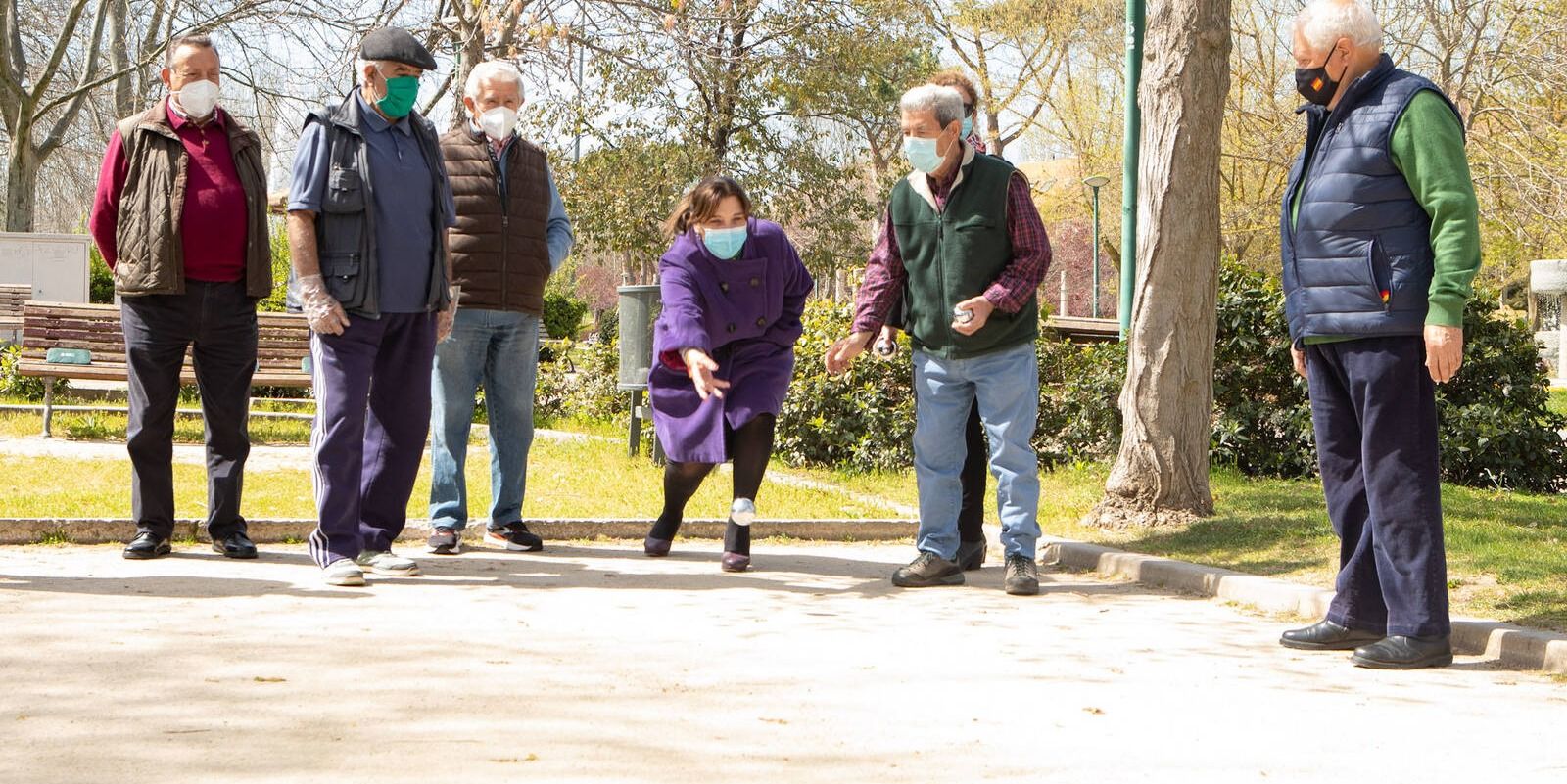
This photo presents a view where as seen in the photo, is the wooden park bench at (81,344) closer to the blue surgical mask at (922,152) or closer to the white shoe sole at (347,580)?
the white shoe sole at (347,580)

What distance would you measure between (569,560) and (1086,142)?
33.8m

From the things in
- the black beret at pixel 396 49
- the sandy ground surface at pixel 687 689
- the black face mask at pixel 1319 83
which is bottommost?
the sandy ground surface at pixel 687 689

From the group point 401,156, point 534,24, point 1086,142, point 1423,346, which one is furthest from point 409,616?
point 1086,142

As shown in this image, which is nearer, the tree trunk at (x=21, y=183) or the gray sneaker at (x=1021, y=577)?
the gray sneaker at (x=1021, y=577)

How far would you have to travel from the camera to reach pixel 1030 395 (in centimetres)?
641

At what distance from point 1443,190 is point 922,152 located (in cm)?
210

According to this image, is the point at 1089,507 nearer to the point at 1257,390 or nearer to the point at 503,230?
the point at 1257,390

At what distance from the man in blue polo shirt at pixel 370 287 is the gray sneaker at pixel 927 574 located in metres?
1.98

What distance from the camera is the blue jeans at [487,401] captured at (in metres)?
6.91

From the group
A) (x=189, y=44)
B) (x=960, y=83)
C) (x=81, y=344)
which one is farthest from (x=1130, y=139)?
(x=81, y=344)

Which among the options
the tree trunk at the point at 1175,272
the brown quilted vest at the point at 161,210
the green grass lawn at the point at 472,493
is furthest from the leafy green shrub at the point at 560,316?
the brown quilted vest at the point at 161,210

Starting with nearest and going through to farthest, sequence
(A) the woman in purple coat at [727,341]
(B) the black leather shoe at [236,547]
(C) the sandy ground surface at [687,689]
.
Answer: (C) the sandy ground surface at [687,689], (B) the black leather shoe at [236,547], (A) the woman in purple coat at [727,341]

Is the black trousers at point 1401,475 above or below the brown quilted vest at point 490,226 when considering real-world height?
below

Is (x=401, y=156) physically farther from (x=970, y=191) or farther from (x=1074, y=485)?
(x=1074, y=485)
